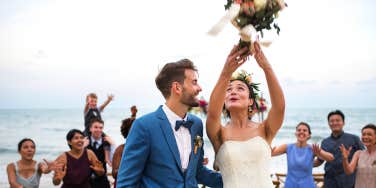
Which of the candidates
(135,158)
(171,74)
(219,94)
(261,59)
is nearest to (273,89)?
(261,59)

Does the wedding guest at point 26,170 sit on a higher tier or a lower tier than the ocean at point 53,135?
lower

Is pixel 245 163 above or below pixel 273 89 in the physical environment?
below

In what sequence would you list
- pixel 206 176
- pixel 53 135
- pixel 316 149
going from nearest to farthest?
1. pixel 206 176
2. pixel 316 149
3. pixel 53 135

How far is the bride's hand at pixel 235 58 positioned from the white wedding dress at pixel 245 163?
67 centimetres

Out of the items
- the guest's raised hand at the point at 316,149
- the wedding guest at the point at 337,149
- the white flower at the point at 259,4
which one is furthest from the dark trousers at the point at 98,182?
the white flower at the point at 259,4

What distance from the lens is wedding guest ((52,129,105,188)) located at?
6098 millimetres

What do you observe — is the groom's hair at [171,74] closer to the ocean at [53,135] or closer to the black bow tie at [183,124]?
the black bow tie at [183,124]

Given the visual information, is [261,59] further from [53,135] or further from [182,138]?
[53,135]

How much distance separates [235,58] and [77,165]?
3.67m

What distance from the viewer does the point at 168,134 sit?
10.3 ft

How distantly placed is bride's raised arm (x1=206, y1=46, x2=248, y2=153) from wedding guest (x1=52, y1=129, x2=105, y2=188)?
2.93 meters

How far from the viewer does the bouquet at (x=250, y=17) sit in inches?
119

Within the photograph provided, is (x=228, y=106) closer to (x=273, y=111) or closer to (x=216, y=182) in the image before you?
(x=273, y=111)

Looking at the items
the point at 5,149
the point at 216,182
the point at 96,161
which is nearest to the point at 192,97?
the point at 216,182
